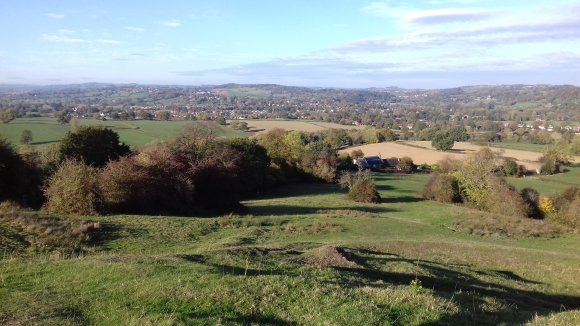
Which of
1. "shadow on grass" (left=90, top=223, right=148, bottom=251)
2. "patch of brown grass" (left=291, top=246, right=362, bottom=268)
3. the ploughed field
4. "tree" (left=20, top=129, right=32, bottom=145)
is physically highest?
"patch of brown grass" (left=291, top=246, right=362, bottom=268)

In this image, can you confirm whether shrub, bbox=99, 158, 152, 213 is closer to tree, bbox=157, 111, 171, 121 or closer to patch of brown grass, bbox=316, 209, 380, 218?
patch of brown grass, bbox=316, 209, 380, 218

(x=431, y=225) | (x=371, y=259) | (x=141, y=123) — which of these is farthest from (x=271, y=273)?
(x=141, y=123)

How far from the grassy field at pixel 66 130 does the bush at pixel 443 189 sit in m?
40.6

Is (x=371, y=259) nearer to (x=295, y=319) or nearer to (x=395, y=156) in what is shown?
(x=295, y=319)

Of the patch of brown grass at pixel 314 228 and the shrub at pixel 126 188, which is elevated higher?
the shrub at pixel 126 188

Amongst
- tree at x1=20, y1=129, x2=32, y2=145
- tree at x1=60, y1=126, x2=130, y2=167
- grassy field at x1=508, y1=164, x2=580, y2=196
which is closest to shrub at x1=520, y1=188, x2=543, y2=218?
grassy field at x1=508, y1=164, x2=580, y2=196

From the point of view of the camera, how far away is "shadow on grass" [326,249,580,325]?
1002cm

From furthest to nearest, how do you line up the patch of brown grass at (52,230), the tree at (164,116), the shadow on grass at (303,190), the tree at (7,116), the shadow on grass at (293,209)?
the tree at (164,116), the tree at (7,116), the shadow on grass at (303,190), the shadow on grass at (293,209), the patch of brown grass at (52,230)

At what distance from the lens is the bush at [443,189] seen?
56.4 metres

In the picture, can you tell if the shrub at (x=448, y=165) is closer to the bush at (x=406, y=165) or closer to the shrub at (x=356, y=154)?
the bush at (x=406, y=165)

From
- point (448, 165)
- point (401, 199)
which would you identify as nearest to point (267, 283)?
point (401, 199)

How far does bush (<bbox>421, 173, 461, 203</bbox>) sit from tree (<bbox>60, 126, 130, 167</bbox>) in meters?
36.7

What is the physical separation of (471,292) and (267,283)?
278 inches

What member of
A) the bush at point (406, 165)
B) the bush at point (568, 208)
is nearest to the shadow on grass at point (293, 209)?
the bush at point (568, 208)
